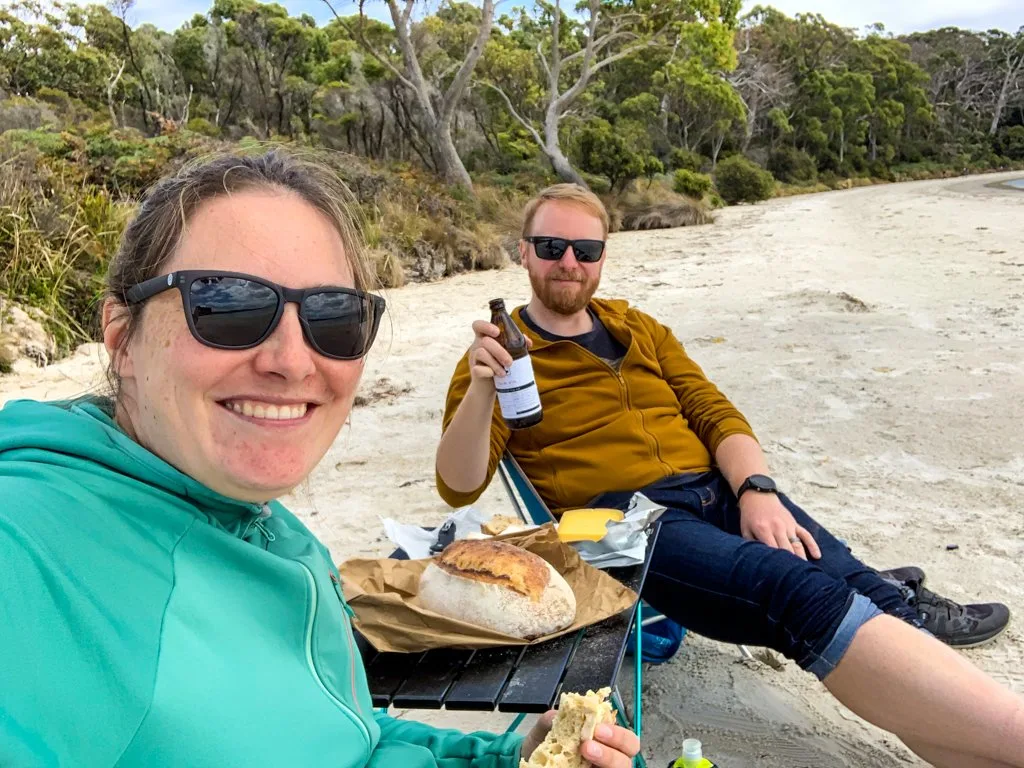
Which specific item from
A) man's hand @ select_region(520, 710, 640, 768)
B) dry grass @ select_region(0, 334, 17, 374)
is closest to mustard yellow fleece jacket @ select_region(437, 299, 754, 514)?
man's hand @ select_region(520, 710, 640, 768)

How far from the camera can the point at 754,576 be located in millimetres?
2080

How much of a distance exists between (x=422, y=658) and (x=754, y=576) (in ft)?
3.00

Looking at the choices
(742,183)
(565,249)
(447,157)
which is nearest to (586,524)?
(565,249)

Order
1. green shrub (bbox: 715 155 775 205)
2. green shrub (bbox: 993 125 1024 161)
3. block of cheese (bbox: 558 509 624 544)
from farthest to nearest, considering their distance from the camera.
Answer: green shrub (bbox: 993 125 1024 161), green shrub (bbox: 715 155 775 205), block of cheese (bbox: 558 509 624 544)

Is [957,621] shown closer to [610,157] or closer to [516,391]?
[516,391]

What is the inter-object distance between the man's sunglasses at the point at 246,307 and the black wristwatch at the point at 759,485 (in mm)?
1755

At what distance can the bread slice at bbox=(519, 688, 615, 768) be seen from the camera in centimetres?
120

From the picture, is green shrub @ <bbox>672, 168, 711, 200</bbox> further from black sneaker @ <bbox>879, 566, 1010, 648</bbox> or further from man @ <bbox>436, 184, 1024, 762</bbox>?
black sneaker @ <bbox>879, 566, 1010, 648</bbox>

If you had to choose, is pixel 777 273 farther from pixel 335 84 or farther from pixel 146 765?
pixel 335 84

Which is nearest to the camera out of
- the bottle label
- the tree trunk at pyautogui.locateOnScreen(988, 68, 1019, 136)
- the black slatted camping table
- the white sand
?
the black slatted camping table

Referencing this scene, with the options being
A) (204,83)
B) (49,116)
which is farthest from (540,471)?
(204,83)

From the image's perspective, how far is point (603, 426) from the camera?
276 cm

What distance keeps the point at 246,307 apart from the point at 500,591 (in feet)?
2.98

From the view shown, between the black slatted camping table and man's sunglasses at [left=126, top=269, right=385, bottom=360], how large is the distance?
792 millimetres
